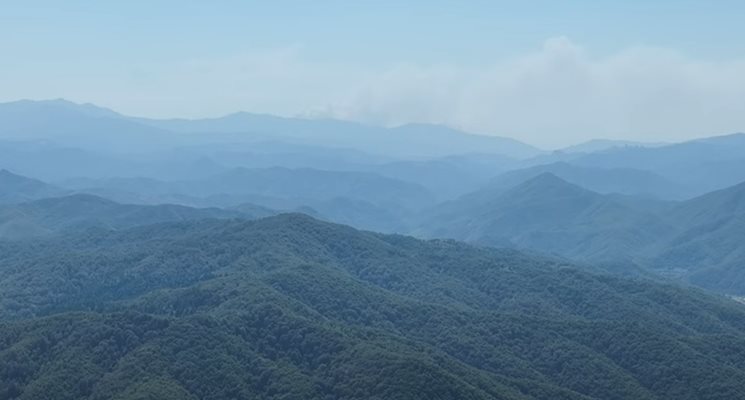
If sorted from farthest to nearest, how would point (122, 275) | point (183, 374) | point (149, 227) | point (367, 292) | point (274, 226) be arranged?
point (149, 227) < point (274, 226) < point (122, 275) < point (367, 292) < point (183, 374)

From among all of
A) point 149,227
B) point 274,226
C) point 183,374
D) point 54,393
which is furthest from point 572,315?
point 149,227

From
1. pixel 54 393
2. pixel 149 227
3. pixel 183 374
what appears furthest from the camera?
pixel 149 227

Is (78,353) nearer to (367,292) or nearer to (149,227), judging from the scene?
(367,292)

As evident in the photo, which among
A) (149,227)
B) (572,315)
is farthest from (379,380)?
(149,227)

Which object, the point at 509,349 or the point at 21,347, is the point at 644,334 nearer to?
the point at 509,349

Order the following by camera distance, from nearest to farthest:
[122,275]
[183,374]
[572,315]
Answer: [183,374] → [572,315] → [122,275]

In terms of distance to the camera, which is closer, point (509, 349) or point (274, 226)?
point (509, 349)
